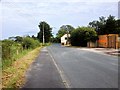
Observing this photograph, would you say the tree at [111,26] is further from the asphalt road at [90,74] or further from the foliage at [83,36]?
the asphalt road at [90,74]

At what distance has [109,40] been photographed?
65.6 metres

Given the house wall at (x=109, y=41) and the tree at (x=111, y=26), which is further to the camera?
the tree at (x=111, y=26)

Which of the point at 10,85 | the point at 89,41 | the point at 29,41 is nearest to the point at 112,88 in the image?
the point at 10,85

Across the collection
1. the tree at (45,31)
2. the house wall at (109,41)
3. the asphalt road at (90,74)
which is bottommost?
the asphalt road at (90,74)

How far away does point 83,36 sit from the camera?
262 feet

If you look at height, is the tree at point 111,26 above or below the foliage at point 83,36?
above

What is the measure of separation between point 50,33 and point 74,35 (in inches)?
1848

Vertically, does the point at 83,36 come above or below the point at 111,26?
below

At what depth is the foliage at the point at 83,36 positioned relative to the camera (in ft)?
249

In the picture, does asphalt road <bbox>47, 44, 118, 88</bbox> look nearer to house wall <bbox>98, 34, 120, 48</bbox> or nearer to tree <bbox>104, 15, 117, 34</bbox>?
house wall <bbox>98, 34, 120, 48</bbox>

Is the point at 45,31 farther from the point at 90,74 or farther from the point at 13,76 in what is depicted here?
the point at 13,76

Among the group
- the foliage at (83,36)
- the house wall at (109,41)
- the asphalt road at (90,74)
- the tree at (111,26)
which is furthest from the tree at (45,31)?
the asphalt road at (90,74)

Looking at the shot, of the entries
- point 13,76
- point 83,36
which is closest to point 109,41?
point 83,36

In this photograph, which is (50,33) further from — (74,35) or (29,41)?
(29,41)
